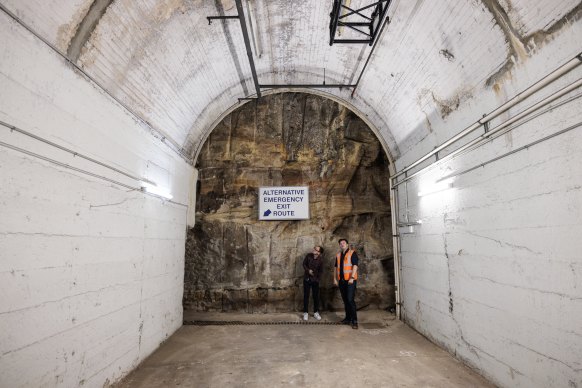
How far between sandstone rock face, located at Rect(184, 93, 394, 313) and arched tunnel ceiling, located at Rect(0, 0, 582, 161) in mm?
572

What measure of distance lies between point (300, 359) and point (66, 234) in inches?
128

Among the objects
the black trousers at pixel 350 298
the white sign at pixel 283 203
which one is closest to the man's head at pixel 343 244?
the black trousers at pixel 350 298

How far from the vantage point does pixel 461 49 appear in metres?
3.73

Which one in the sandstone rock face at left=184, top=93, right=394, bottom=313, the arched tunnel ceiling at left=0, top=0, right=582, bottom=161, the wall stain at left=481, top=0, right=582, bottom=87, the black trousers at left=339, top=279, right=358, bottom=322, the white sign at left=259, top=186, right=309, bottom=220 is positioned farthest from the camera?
the white sign at left=259, top=186, right=309, bottom=220

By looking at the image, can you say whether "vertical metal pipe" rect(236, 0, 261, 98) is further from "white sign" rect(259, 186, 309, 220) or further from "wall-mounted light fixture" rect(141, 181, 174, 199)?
"wall-mounted light fixture" rect(141, 181, 174, 199)

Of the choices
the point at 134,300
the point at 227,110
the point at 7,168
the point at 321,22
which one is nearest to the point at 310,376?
the point at 134,300

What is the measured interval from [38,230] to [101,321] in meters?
1.30

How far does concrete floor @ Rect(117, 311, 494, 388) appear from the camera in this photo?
3686 mm

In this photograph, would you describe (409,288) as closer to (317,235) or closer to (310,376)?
(317,235)

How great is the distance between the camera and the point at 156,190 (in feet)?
15.8

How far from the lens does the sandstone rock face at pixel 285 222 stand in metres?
7.11

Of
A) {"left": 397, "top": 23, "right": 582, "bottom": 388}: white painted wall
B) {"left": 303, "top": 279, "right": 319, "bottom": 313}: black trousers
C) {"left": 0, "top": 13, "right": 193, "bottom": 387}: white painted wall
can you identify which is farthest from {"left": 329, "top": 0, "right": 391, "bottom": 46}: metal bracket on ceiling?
{"left": 303, "top": 279, "right": 319, "bottom": 313}: black trousers

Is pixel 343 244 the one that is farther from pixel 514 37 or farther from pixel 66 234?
pixel 66 234

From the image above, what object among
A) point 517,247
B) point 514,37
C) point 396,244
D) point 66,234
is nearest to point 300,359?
point 517,247
